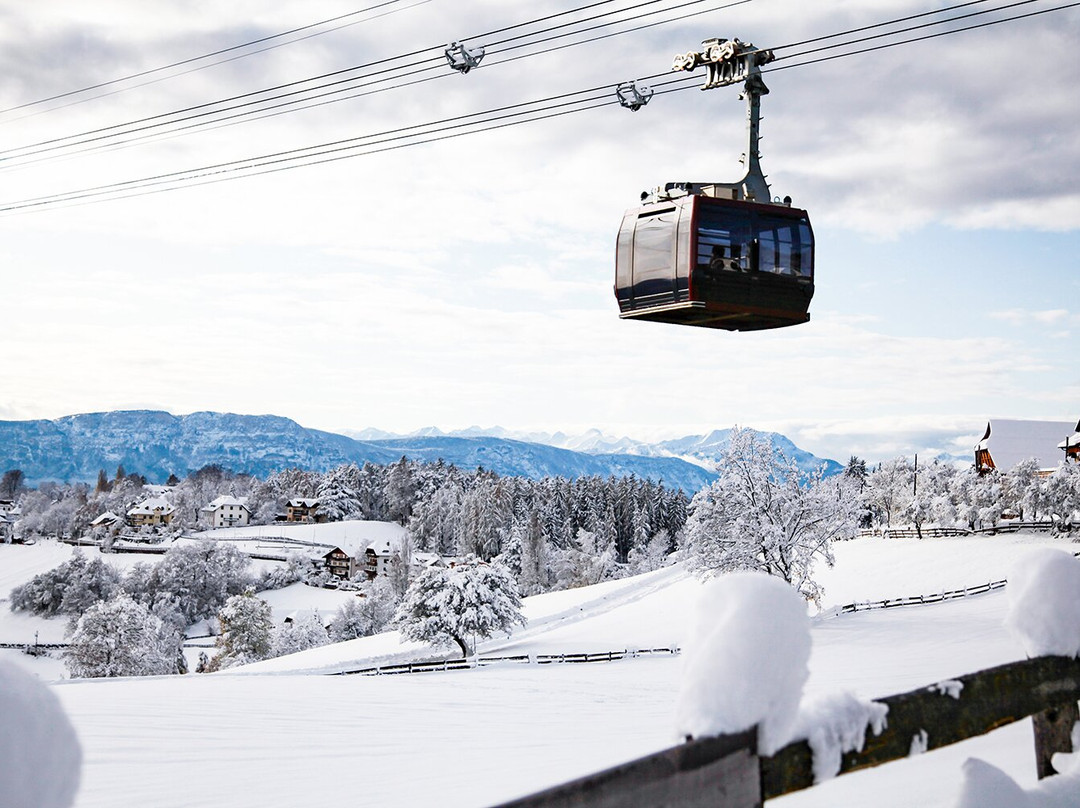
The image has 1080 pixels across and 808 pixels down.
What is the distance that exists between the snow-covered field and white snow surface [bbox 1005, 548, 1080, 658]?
0.79 m

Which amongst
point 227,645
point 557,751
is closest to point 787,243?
point 557,751

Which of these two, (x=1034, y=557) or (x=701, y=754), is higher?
(x=1034, y=557)

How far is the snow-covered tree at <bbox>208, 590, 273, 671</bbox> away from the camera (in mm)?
58812

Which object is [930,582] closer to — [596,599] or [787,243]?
[596,599]

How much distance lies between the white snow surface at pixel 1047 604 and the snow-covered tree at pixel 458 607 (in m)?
38.4

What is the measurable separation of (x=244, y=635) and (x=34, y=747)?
204ft

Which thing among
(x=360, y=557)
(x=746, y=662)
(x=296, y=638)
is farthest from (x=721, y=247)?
(x=360, y=557)

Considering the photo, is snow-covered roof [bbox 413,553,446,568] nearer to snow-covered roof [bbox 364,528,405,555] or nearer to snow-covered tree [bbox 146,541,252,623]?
snow-covered roof [bbox 364,528,405,555]

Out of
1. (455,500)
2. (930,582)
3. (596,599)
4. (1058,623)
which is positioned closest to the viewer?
(1058,623)

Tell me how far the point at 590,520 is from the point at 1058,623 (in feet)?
392

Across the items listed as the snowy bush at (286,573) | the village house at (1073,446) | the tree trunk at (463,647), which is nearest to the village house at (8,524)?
the snowy bush at (286,573)

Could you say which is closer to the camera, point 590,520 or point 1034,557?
point 1034,557

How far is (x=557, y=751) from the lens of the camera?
11.8 m

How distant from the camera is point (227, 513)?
157750 mm
